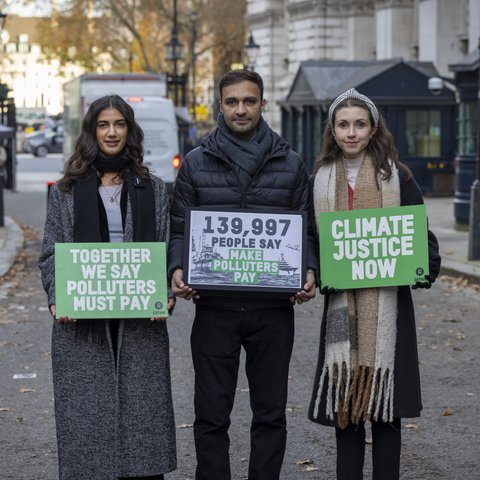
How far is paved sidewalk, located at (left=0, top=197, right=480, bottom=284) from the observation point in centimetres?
1630

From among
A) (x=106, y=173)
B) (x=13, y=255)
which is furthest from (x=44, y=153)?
(x=106, y=173)

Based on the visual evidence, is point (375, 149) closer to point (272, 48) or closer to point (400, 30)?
point (400, 30)

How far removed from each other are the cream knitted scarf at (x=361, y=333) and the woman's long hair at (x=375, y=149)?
32 mm

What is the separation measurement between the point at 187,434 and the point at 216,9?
62.9 meters

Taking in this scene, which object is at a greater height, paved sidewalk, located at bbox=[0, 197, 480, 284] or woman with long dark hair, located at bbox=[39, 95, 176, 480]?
woman with long dark hair, located at bbox=[39, 95, 176, 480]

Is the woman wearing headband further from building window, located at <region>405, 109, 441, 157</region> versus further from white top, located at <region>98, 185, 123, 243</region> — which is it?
building window, located at <region>405, 109, 441, 157</region>

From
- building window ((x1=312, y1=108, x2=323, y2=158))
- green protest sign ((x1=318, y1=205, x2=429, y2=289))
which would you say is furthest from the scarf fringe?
building window ((x1=312, y1=108, x2=323, y2=158))

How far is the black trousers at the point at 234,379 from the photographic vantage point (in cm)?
573

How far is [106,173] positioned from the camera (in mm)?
5695

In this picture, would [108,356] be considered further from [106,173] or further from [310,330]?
[310,330]

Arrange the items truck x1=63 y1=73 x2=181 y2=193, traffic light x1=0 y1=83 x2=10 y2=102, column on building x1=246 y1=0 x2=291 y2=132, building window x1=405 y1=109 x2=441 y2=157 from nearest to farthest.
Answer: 1. traffic light x1=0 y1=83 x2=10 y2=102
2. truck x1=63 y1=73 x2=181 y2=193
3. building window x1=405 y1=109 x2=441 y2=157
4. column on building x1=246 y1=0 x2=291 y2=132

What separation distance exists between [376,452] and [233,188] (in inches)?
49.7

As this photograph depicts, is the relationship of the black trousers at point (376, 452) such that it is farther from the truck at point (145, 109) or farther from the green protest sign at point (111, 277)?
the truck at point (145, 109)

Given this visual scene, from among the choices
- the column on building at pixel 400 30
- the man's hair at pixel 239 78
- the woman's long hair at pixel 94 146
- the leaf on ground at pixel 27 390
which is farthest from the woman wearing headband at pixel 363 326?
the column on building at pixel 400 30
